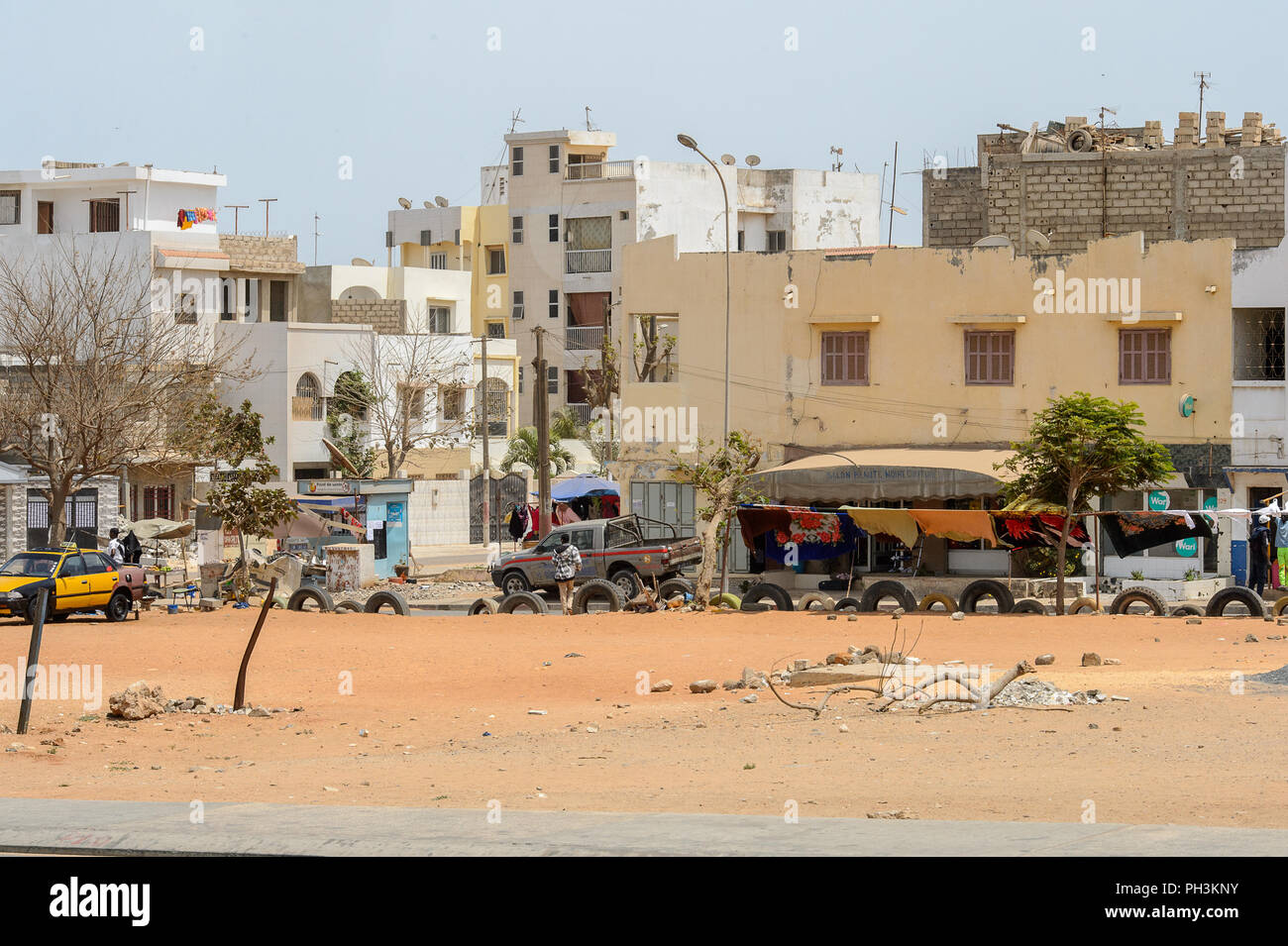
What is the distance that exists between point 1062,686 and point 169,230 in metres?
55.0

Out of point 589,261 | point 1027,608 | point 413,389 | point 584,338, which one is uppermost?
point 589,261

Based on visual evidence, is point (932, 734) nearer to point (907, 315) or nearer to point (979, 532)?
point (979, 532)

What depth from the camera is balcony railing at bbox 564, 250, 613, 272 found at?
264ft

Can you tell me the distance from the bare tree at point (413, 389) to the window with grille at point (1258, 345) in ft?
113

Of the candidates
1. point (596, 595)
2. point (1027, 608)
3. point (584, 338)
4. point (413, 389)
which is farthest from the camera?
point (584, 338)

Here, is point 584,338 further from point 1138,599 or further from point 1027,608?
point 1138,599

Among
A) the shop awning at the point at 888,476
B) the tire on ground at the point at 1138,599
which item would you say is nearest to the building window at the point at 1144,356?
the shop awning at the point at 888,476

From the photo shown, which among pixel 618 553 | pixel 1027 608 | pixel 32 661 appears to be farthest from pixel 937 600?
pixel 32 661

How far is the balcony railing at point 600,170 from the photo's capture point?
80.1 m

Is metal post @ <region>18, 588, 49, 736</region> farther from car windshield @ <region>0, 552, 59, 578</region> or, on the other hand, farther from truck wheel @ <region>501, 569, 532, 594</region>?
truck wheel @ <region>501, 569, 532, 594</region>

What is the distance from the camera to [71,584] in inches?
1146

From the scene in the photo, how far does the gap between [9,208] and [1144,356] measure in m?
50.5

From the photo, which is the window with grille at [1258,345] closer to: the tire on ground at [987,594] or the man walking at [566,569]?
the tire on ground at [987,594]

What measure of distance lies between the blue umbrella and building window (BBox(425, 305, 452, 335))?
79.2 feet
